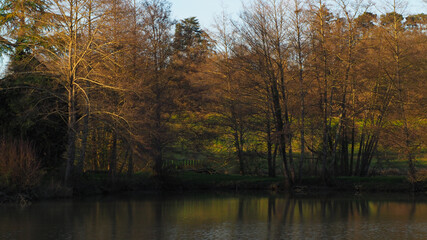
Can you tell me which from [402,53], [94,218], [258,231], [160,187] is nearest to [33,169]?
[94,218]

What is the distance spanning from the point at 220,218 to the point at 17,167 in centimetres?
1233

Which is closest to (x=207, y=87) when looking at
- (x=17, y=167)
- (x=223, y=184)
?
(x=223, y=184)

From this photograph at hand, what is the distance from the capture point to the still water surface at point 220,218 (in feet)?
57.4

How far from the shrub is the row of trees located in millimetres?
2497

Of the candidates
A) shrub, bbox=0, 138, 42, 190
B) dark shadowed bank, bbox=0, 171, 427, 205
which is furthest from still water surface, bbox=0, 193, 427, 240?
dark shadowed bank, bbox=0, 171, 427, 205

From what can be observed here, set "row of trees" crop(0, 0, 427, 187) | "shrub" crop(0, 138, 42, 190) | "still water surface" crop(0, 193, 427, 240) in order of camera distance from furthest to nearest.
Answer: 1. "row of trees" crop(0, 0, 427, 187)
2. "shrub" crop(0, 138, 42, 190)
3. "still water surface" crop(0, 193, 427, 240)

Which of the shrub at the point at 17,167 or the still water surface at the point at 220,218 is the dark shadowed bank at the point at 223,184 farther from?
the still water surface at the point at 220,218

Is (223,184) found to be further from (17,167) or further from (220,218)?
(220,218)

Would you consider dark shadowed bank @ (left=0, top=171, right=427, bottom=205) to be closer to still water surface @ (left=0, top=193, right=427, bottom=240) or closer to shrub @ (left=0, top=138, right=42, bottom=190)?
shrub @ (left=0, top=138, right=42, bottom=190)

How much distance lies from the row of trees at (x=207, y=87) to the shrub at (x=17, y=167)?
2.50 m

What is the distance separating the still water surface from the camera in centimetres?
1750

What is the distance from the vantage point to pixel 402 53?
116 feet

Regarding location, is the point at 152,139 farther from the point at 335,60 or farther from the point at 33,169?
the point at 335,60

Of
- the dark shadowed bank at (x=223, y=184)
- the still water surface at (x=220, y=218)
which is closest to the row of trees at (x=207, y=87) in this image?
the dark shadowed bank at (x=223, y=184)
